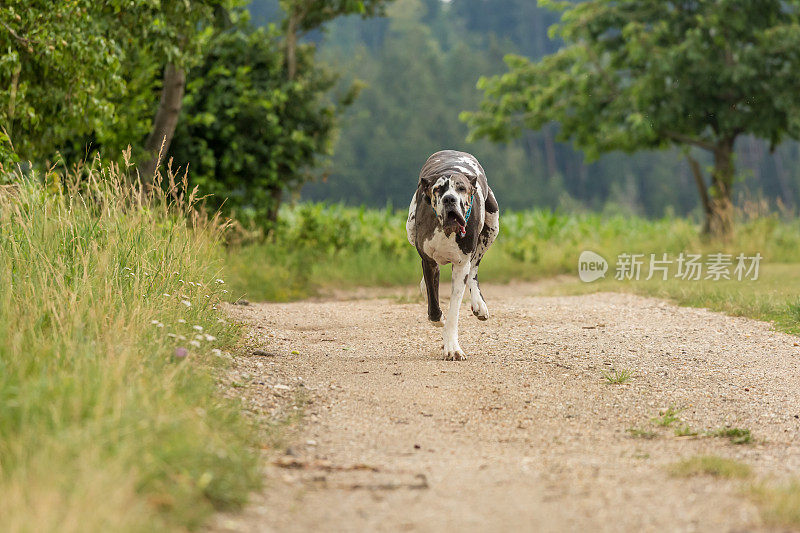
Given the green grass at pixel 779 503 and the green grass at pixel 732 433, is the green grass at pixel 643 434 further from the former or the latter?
the green grass at pixel 779 503

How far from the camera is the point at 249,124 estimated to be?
51.2 ft

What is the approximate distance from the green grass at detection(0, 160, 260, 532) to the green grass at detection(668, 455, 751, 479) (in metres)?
2.13

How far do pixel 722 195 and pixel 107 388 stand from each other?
1812cm

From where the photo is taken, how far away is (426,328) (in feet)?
29.2

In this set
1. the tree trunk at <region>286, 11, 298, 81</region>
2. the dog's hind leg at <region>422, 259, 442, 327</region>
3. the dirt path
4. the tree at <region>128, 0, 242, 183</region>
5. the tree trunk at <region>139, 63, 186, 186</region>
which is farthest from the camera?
the tree trunk at <region>286, 11, 298, 81</region>

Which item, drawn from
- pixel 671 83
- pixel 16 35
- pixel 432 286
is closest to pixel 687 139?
pixel 671 83

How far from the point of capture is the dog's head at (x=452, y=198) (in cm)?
683

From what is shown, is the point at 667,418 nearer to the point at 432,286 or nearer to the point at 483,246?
the point at 432,286

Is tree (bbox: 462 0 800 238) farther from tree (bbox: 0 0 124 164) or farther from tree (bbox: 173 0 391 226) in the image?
tree (bbox: 0 0 124 164)

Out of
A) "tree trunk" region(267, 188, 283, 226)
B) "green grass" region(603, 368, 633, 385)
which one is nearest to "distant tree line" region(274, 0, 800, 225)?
"tree trunk" region(267, 188, 283, 226)

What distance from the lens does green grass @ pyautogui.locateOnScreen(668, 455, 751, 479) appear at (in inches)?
171

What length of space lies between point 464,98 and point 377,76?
6.70 meters

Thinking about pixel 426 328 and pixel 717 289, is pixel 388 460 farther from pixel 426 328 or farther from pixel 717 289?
pixel 717 289

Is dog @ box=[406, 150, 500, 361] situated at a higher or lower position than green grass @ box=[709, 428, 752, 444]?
higher
